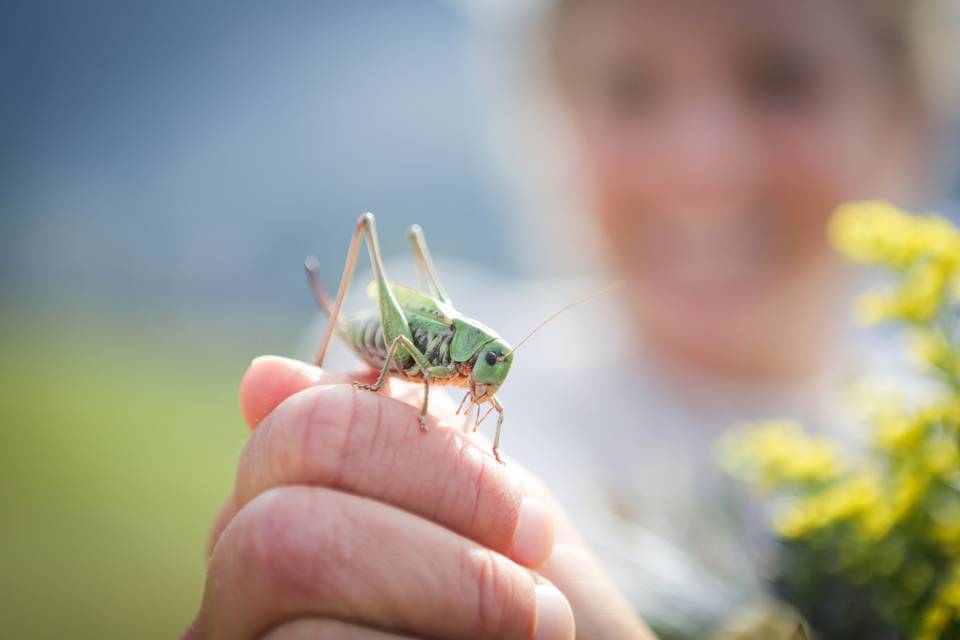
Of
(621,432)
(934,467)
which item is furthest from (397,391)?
(621,432)

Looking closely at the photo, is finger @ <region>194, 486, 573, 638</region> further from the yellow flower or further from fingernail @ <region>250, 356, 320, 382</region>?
the yellow flower

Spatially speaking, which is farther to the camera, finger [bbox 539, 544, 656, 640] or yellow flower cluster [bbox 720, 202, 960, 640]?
finger [bbox 539, 544, 656, 640]

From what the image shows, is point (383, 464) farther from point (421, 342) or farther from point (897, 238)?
point (897, 238)

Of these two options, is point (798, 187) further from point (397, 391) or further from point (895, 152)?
point (397, 391)

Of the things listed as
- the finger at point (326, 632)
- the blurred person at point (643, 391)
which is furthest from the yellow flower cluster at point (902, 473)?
the finger at point (326, 632)

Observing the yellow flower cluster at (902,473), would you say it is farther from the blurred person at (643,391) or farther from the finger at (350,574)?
the finger at (350,574)

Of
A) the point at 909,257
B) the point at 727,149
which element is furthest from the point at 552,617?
the point at 727,149

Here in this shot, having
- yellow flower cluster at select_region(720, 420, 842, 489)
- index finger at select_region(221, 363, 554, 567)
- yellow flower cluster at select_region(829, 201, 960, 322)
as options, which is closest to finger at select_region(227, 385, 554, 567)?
index finger at select_region(221, 363, 554, 567)
